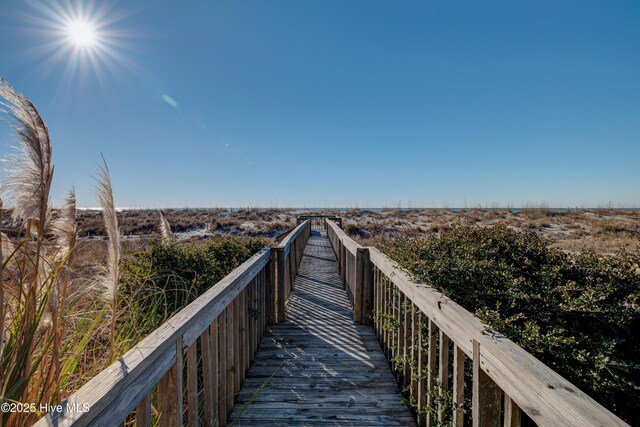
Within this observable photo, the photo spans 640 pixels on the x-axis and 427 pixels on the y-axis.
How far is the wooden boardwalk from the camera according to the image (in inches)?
91.7

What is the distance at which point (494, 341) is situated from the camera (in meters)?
1.30

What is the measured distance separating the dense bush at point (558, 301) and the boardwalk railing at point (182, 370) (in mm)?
1631

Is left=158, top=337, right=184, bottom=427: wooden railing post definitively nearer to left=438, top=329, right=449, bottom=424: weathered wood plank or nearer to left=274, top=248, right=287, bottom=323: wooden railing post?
left=438, top=329, right=449, bottom=424: weathered wood plank

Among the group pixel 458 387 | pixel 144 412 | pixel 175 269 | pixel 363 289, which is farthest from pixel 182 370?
pixel 175 269

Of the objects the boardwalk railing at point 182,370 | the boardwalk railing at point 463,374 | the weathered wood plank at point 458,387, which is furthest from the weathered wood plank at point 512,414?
the boardwalk railing at point 182,370

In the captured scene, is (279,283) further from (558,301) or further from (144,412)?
(558,301)

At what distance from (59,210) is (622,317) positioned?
339 centimetres

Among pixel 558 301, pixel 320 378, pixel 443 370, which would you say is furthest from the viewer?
pixel 320 378

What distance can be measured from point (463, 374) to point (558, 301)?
3.30 feet

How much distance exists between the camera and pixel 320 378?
2.83 metres

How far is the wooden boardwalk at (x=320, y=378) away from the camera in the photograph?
233cm

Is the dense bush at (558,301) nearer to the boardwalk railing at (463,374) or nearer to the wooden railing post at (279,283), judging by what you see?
the boardwalk railing at (463,374)

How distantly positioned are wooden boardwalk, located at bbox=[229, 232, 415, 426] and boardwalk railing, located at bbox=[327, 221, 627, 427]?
0.76ft

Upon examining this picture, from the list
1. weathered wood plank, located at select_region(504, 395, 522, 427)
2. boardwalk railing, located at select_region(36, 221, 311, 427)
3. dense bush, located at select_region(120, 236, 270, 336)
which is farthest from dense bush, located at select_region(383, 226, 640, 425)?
dense bush, located at select_region(120, 236, 270, 336)
